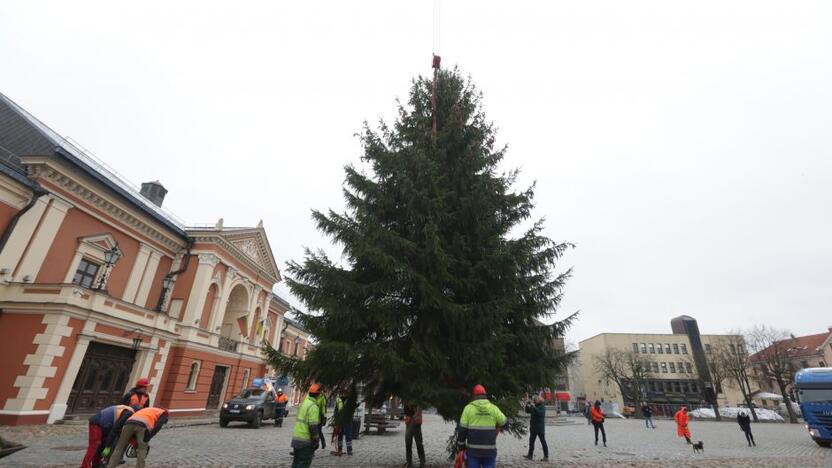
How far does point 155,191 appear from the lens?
31.3m

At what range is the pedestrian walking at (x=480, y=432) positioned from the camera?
644 centimetres

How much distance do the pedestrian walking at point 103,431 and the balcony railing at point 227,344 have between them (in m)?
22.0

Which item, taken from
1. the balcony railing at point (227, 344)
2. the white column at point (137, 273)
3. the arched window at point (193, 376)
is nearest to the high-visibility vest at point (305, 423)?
the white column at point (137, 273)

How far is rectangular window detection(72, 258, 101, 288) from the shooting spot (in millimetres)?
19250

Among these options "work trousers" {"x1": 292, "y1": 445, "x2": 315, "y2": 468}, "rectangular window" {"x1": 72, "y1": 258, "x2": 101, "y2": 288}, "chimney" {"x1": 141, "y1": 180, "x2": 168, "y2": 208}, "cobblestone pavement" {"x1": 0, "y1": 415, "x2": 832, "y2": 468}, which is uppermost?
"chimney" {"x1": 141, "y1": 180, "x2": 168, "y2": 208}

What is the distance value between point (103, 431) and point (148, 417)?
117cm

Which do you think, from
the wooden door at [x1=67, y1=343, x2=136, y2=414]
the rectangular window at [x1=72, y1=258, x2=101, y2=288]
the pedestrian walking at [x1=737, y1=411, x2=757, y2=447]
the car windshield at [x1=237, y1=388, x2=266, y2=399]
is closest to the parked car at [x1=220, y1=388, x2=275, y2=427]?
the car windshield at [x1=237, y1=388, x2=266, y2=399]

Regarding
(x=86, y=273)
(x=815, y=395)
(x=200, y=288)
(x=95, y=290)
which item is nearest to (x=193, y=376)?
(x=200, y=288)

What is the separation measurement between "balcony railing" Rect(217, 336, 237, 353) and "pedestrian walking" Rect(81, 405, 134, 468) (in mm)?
21990

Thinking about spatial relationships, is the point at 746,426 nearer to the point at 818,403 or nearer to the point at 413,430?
the point at 818,403

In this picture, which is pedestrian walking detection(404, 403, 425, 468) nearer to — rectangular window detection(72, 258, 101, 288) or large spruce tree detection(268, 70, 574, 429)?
large spruce tree detection(268, 70, 574, 429)

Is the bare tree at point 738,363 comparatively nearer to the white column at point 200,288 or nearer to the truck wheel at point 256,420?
the truck wheel at point 256,420

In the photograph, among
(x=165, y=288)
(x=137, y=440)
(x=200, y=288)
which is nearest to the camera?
(x=137, y=440)

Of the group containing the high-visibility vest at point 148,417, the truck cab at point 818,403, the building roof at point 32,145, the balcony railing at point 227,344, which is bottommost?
the high-visibility vest at point 148,417
